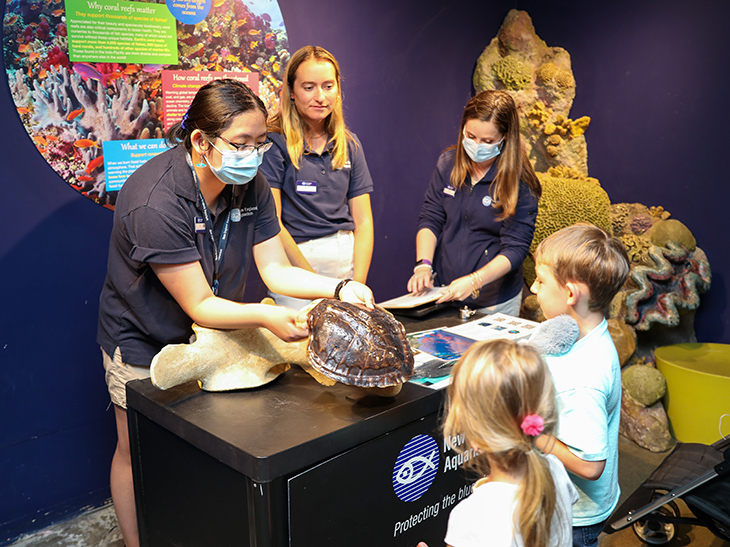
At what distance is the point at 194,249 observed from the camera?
1.48 metres

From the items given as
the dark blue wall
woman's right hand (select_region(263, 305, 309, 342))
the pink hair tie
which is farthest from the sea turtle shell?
the dark blue wall

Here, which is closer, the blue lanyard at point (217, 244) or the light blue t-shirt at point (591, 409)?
the light blue t-shirt at point (591, 409)

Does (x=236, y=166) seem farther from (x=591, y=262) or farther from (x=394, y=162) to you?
(x=394, y=162)

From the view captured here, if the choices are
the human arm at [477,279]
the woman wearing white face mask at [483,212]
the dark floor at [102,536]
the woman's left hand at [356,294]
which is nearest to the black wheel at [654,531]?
the dark floor at [102,536]

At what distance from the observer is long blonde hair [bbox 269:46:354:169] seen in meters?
2.27

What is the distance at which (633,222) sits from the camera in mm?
3494

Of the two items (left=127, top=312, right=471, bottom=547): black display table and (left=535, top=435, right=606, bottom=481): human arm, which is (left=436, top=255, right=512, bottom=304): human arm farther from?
(left=535, top=435, right=606, bottom=481): human arm

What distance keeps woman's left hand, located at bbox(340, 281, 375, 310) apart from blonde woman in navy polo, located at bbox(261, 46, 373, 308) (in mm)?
677

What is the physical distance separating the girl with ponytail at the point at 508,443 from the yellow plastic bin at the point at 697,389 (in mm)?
2309

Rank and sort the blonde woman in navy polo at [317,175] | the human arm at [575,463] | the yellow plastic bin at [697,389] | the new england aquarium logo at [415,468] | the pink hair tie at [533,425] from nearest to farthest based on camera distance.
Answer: the pink hair tie at [533,425], the human arm at [575,463], the new england aquarium logo at [415,468], the blonde woman in navy polo at [317,175], the yellow plastic bin at [697,389]

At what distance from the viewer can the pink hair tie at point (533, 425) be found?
930 mm

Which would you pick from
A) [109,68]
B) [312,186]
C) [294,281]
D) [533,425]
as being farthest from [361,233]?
[533,425]

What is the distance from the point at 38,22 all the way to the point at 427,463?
1993 millimetres

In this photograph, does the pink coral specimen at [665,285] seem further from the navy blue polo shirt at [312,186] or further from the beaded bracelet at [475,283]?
the navy blue polo shirt at [312,186]
